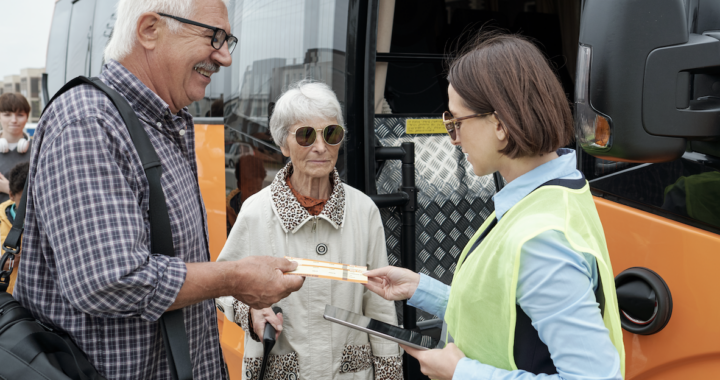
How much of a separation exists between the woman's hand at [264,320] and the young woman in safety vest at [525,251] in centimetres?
82

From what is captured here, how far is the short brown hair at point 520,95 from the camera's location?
124 centimetres

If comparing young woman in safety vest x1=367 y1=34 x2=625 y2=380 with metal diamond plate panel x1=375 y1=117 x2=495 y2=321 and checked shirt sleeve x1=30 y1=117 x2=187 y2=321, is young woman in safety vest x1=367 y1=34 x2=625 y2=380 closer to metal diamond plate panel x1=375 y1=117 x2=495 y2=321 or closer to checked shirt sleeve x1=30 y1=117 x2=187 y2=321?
checked shirt sleeve x1=30 y1=117 x2=187 y2=321

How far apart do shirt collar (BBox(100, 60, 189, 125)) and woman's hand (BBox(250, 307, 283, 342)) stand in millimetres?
841

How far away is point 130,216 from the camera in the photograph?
1.36 m

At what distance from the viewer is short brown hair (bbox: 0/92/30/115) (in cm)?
543

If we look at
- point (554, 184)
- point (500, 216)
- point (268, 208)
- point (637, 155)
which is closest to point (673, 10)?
point (637, 155)

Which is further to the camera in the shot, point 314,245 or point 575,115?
point 314,245

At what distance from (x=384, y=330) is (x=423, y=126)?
1769 millimetres

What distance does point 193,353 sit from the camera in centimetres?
170

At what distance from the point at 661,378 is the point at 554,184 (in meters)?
0.71

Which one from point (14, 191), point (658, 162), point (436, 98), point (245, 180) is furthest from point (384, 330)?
point (14, 191)

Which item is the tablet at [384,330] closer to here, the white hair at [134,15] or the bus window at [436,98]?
the white hair at [134,15]

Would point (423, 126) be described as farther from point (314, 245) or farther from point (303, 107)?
point (314, 245)

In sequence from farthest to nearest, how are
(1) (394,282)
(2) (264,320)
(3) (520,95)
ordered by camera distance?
(2) (264,320), (1) (394,282), (3) (520,95)
